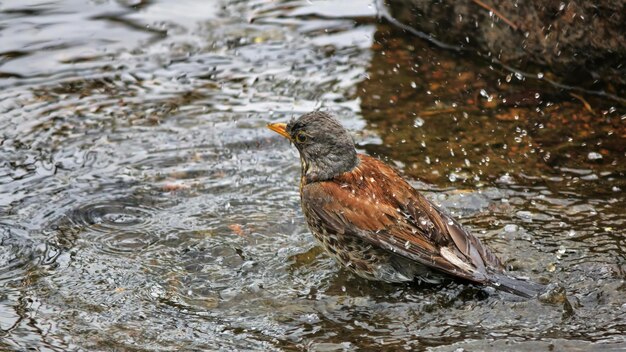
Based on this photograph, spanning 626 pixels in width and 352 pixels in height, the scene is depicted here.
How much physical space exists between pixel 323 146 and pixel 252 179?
1.32 meters

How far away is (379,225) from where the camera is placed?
6660mm

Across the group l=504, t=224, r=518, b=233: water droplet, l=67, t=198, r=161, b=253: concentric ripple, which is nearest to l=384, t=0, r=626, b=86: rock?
l=504, t=224, r=518, b=233: water droplet

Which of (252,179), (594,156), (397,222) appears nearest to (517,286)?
(397,222)

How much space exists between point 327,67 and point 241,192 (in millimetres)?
2845

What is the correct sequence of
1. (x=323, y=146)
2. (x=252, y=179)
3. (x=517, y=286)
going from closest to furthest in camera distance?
(x=517, y=286)
(x=323, y=146)
(x=252, y=179)

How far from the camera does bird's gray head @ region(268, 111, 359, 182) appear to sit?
704 centimetres

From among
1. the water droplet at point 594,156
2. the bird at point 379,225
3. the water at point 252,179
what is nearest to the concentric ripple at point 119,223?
the water at point 252,179

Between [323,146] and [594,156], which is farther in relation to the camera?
[594,156]

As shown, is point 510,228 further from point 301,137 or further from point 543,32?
point 543,32

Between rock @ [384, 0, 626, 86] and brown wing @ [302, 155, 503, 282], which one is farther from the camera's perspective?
rock @ [384, 0, 626, 86]

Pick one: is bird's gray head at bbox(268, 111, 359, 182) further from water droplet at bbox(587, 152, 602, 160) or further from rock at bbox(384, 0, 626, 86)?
rock at bbox(384, 0, 626, 86)

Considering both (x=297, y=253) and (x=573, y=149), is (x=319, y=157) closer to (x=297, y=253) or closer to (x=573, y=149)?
(x=297, y=253)

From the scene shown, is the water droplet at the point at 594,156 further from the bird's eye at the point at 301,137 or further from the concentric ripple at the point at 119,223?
the concentric ripple at the point at 119,223

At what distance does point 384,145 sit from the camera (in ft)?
29.0
